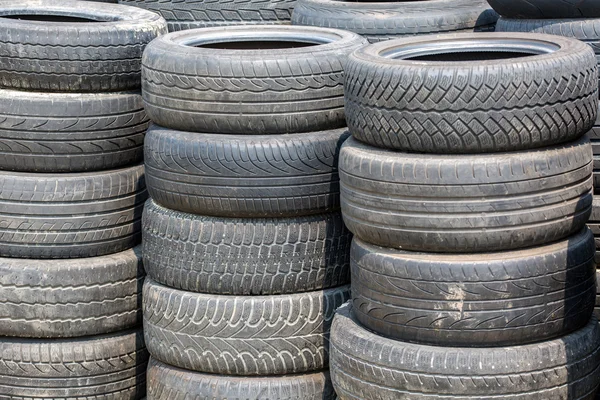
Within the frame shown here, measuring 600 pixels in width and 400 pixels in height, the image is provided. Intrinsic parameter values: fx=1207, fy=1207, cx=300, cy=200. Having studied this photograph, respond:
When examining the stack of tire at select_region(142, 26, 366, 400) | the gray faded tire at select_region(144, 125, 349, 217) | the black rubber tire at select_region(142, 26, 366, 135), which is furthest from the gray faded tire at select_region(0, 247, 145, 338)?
the black rubber tire at select_region(142, 26, 366, 135)

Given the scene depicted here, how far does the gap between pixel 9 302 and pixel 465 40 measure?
2759 millimetres

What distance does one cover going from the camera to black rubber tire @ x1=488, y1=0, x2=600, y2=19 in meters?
6.15

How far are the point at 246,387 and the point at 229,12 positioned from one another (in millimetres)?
2635

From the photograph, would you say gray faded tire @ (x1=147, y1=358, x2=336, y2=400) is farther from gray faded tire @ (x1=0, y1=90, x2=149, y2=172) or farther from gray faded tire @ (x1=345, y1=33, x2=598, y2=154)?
gray faded tire @ (x1=345, y1=33, x2=598, y2=154)

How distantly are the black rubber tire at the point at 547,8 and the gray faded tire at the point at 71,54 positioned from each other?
1.91 meters

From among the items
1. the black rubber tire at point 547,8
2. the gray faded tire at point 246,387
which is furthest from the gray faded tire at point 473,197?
the black rubber tire at point 547,8

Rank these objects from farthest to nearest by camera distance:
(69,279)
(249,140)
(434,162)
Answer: (69,279), (249,140), (434,162)

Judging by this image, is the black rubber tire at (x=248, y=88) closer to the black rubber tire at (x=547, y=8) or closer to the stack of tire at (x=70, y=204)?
the stack of tire at (x=70, y=204)

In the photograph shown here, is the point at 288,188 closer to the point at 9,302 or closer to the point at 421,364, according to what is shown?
the point at 421,364

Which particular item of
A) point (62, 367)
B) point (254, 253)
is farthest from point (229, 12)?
point (62, 367)

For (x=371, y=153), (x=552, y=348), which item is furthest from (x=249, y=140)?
(x=552, y=348)

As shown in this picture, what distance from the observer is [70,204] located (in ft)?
21.0

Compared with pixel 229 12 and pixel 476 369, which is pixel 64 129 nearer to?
pixel 229 12

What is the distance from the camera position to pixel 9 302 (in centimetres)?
643
